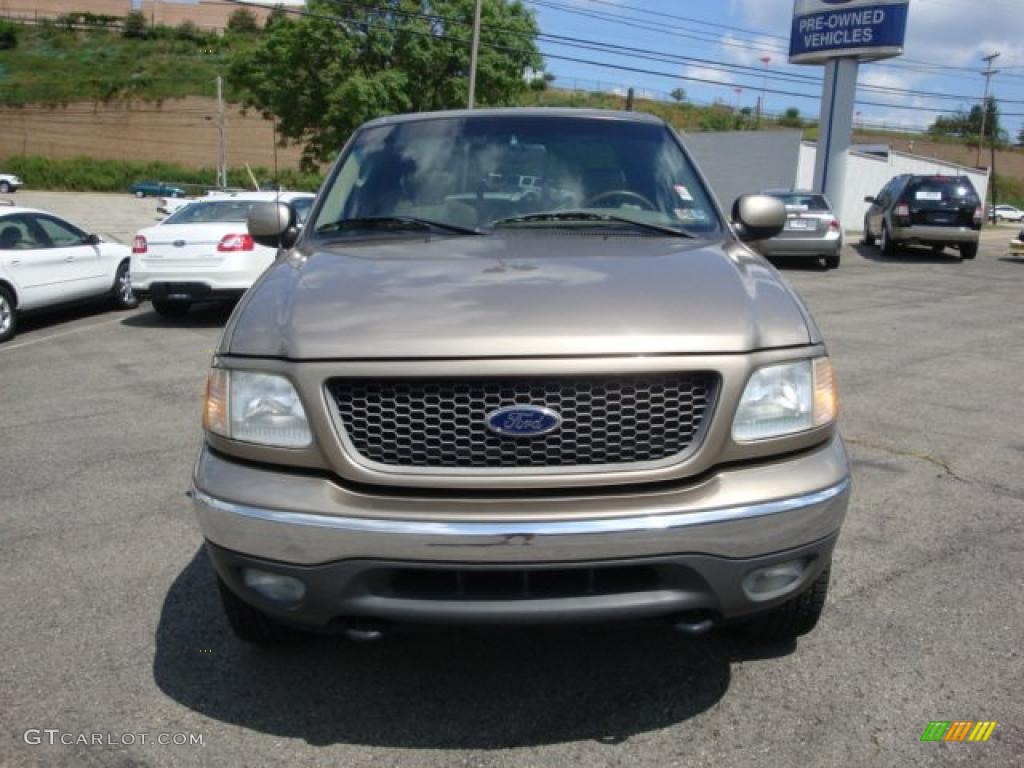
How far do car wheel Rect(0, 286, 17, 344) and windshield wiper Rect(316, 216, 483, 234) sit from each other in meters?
8.15

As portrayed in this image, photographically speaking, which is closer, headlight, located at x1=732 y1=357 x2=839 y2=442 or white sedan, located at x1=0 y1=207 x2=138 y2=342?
headlight, located at x1=732 y1=357 x2=839 y2=442

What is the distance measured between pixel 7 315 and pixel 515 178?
8.70 m

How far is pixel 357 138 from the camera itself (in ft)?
14.0

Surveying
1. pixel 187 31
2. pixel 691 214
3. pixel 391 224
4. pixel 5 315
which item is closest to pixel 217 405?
pixel 391 224

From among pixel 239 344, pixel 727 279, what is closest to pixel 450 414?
pixel 239 344

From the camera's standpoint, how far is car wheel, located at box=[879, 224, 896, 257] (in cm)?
2016

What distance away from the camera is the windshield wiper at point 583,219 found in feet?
11.6

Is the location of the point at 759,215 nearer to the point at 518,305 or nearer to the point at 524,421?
the point at 518,305

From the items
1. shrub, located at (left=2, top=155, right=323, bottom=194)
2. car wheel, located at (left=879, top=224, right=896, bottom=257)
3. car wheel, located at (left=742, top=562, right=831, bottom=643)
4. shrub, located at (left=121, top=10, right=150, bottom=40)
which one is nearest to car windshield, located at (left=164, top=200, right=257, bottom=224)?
car wheel, located at (left=742, top=562, right=831, bottom=643)

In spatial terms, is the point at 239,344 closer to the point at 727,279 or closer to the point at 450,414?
the point at 450,414

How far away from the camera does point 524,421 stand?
242cm

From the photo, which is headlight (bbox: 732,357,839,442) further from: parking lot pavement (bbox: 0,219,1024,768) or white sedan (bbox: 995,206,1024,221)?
white sedan (bbox: 995,206,1024,221)

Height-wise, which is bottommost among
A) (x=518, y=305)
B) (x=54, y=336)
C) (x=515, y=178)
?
(x=54, y=336)

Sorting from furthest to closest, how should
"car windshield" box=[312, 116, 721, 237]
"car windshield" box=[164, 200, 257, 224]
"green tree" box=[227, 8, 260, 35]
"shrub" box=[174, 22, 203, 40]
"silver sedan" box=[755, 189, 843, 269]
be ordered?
"green tree" box=[227, 8, 260, 35] → "shrub" box=[174, 22, 203, 40] → "silver sedan" box=[755, 189, 843, 269] → "car windshield" box=[164, 200, 257, 224] → "car windshield" box=[312, 116, 721, 237]
